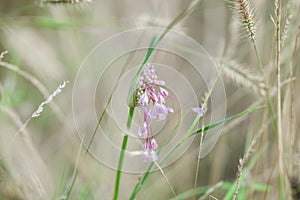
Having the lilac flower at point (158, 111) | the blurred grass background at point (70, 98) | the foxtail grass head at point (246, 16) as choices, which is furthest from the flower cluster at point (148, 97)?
the blurred grass background at point (70, 98)

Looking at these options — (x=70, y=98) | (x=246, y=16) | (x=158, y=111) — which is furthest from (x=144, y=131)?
(x=70, y=98)

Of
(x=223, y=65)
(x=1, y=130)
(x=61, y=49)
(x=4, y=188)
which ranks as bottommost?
(x=4, y=188)

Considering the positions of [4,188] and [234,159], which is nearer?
[4,188]

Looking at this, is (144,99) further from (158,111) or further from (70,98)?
Result: (70,98)

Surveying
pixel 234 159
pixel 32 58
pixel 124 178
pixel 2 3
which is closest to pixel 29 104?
pixel 32 58

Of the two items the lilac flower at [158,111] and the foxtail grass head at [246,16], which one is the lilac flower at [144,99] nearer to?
the lilac flower at [158,111]

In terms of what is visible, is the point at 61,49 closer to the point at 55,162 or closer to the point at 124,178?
the point at 55,162

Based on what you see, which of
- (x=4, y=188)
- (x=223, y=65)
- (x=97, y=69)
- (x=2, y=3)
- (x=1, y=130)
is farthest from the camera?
(x=2, y=3)

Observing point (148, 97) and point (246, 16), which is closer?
point (148, 97)

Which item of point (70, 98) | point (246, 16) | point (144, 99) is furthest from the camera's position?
point (70, 98)
